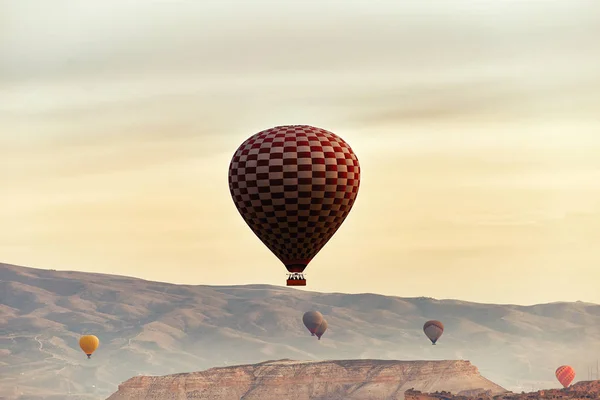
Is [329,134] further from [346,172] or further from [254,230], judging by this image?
[254,230]

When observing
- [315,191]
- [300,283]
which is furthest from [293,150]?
[300,283]

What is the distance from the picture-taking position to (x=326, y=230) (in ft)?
382

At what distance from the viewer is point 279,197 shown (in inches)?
4454

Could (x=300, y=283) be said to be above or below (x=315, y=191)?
below

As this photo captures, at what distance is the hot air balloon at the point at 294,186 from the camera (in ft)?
371

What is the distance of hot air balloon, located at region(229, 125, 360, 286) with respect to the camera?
4451 inches

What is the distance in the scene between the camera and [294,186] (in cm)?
11281

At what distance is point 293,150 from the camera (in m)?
113

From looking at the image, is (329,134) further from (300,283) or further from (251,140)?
(300,283)

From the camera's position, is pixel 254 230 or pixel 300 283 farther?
pixel 254 230

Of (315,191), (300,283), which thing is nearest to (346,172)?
(315,191)

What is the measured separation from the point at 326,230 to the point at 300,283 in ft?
24.5

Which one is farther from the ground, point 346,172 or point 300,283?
point 346,172

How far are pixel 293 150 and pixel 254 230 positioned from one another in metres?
9.28
